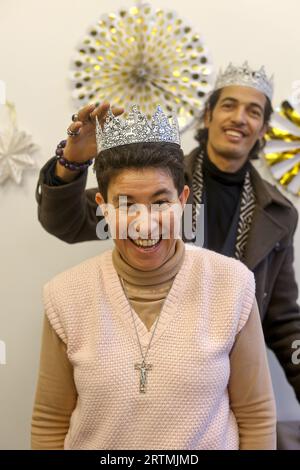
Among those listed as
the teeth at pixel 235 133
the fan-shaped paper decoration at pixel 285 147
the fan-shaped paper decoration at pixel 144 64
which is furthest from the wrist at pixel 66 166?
the fan-shaped paper decoration at pixel 285 147

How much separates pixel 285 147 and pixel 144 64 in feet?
2.00

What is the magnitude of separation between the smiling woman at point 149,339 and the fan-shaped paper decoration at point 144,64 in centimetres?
84

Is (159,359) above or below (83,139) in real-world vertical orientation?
below

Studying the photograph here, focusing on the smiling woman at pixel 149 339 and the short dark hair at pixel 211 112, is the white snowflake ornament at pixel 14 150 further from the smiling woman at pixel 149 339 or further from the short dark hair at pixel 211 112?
the smiling woman at pixel 149 339

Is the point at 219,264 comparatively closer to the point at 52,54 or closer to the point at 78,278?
the point at 78,278

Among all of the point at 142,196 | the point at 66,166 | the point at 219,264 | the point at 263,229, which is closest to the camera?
the point at 142,196

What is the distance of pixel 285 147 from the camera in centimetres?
176

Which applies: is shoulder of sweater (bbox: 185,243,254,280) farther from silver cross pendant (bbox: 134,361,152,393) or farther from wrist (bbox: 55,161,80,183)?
wrist (bbox: 55,161,80,183)

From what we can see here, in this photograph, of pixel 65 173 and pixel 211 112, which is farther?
pixel 211 112

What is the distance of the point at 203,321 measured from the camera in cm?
93

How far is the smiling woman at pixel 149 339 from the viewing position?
90 cm

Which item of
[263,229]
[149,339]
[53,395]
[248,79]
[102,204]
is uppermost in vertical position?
[248,79]

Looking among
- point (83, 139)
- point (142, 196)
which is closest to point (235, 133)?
point (83, 139)
